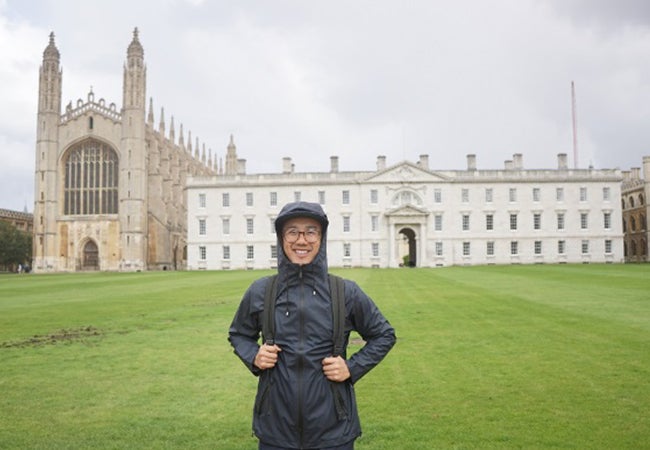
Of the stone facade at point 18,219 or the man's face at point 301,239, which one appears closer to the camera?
the man's face at point 301,239

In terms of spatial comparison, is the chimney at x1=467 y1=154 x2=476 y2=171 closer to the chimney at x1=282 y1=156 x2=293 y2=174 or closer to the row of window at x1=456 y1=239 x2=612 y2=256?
the row of window at x1=456 y1=239 x2=612 y2=256

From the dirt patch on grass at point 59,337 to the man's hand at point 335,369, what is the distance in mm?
9759

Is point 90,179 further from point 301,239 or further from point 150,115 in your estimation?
point 301,239

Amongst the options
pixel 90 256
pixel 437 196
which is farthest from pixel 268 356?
pixel 90 256

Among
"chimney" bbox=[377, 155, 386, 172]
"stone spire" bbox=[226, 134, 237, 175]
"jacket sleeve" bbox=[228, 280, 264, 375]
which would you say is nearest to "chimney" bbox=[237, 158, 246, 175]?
"chimney" bbox=[377, 155, 386, 172]

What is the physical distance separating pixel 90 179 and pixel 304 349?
217ft

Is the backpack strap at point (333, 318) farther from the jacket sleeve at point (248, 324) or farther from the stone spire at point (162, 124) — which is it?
the stone spire at point (162, 124)

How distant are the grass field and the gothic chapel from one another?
159ft

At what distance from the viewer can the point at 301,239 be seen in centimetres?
346

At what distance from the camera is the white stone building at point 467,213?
62.1m

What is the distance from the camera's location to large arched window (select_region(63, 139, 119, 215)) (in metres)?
62.9

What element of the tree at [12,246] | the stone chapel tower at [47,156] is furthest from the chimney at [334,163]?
the tree at [12,246]

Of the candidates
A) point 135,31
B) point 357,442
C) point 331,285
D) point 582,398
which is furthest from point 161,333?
point 135,31

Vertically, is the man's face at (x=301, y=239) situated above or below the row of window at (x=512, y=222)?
below
